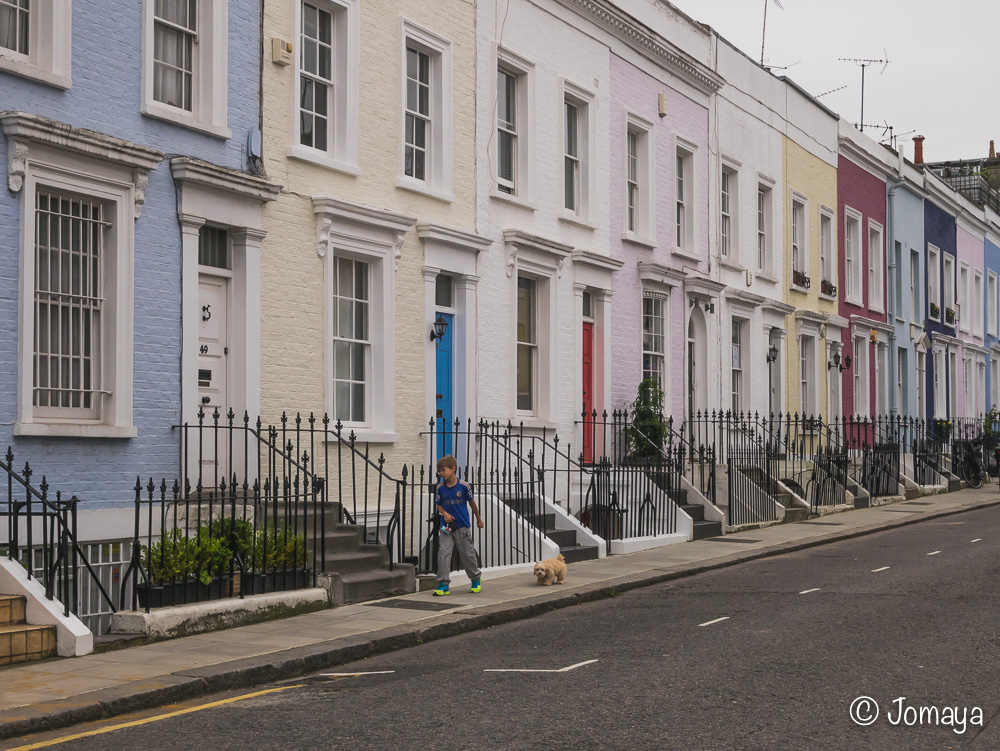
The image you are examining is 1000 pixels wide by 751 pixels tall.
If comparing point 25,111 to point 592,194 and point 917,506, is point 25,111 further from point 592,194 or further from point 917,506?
point 917,506

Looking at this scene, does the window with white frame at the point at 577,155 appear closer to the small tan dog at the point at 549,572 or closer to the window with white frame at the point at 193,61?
the small tan dog at the point at 549,572

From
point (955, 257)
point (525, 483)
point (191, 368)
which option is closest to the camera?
point (191, 368)

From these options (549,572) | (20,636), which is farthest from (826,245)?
(20,636)

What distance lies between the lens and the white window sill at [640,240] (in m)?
21.2

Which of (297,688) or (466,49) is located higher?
(466,49)

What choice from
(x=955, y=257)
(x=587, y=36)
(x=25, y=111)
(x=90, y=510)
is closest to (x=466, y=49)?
(x=587, y=36)

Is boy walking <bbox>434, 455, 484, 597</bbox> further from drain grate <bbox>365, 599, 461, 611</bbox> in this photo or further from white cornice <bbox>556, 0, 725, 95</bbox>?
white cornice <bbox>556, 0, 725, 95</bbox>

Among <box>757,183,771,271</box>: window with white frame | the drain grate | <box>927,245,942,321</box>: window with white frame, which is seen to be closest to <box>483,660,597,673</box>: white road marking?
the drain grate

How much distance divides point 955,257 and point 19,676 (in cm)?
3552

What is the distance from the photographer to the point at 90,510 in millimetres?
11578

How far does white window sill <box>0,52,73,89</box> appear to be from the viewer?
36.2ft

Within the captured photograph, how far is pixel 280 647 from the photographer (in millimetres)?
10062

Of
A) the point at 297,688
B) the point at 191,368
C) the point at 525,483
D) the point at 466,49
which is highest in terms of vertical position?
the point at 466,49

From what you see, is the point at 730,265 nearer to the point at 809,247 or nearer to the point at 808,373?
the point at 809,247
